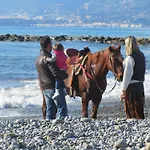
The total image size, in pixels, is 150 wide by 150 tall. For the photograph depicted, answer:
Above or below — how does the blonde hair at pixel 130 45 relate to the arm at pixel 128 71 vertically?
above

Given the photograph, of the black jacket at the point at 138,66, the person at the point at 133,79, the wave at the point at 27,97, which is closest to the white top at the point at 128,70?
the person at the point at 133,79

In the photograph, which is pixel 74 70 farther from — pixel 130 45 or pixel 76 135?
pixel 76 135

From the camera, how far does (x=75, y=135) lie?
30.0 ft

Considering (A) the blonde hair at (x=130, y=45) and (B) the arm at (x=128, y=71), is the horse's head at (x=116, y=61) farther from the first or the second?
(A) the blonde hair at (x=130, y=45)

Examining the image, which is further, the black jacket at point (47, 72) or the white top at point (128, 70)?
the black jacket at point (47, 72)

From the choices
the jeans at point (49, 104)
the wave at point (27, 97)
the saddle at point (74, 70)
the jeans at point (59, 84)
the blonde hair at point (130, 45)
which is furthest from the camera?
the wave at point (27, 97)

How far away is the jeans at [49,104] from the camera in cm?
1095

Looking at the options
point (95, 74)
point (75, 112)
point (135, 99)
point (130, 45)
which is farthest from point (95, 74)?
point (75, 112)

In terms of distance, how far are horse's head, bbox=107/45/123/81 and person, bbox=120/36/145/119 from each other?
0.76 ft

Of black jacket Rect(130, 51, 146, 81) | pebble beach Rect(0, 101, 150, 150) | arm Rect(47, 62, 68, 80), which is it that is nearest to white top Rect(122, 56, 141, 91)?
black jacket Rect(130, 51, 146, 81)

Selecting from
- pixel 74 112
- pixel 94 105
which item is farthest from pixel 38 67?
pixel 74 112

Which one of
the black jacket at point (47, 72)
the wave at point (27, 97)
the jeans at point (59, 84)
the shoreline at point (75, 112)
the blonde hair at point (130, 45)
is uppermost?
the blonde hair at point (130, 45)

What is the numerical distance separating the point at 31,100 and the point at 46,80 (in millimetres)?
6708

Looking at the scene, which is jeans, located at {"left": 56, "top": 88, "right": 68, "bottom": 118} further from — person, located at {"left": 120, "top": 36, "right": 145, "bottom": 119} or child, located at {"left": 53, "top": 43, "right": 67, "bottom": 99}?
person, located at {"left": 120, "top": 36, "right": 145, "bottom": 119}
